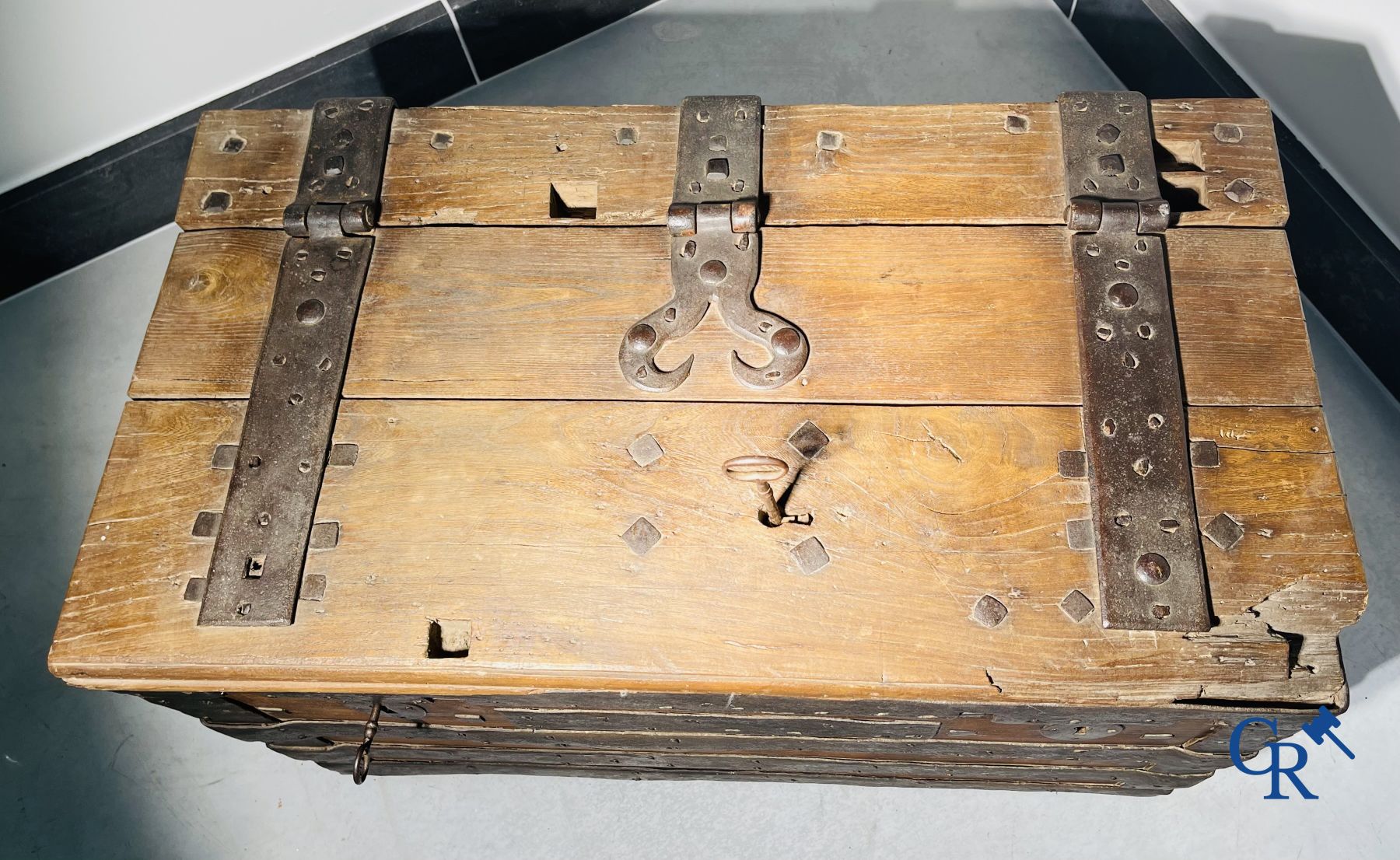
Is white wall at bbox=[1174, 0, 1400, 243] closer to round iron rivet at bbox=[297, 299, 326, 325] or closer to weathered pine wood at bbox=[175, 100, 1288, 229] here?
weathered pine wood at bbox=[175, 100, 1288, 229]

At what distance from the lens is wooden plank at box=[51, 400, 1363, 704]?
1.14 metres

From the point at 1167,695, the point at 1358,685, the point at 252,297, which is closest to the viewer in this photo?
the point at 1167,695

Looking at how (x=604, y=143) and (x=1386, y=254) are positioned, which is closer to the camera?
(x=604, y=143)

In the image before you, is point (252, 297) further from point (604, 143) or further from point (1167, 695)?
point (1167, 695)

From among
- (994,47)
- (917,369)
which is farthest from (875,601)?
(994,47)

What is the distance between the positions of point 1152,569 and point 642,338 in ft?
2.19

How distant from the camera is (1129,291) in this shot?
1.26 m

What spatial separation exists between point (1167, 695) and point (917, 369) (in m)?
0.48

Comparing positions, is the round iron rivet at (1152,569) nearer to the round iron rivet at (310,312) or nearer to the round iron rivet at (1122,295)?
the round iron rivet at (1122,295)

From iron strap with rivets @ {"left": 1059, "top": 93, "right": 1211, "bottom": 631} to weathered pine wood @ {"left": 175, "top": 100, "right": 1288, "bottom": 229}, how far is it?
0.05 meters

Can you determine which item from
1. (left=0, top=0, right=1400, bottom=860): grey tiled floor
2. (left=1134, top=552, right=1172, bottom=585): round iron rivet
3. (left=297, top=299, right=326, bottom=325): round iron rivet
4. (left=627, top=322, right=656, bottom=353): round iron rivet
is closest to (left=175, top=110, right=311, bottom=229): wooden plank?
(left=297, top=299, right=326, bottom=325): round iron rivet

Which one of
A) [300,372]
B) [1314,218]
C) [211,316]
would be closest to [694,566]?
[300,372]

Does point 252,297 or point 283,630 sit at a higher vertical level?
point 252,297

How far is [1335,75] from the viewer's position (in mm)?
1737
